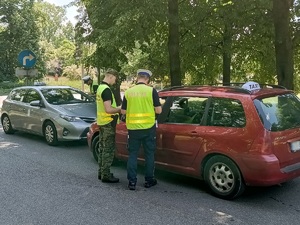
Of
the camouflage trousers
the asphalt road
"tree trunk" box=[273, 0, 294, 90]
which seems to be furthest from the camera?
"tree trunk" box=[273, 0, 294, 90]

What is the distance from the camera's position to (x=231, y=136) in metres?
5.14

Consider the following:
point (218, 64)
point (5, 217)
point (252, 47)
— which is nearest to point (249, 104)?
point (5, 217)

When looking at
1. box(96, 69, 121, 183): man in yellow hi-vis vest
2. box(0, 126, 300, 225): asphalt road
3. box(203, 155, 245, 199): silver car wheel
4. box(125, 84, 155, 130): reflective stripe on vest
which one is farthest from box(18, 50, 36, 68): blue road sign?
box(203, 155, 245, 199): silver car wheel

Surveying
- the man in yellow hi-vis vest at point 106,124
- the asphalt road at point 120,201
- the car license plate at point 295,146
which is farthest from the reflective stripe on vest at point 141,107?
the car license plate at point 295,146

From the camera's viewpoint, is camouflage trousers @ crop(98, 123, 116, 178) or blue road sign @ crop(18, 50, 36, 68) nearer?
camouflage trousers @ crop(98, 123, 116, 178)

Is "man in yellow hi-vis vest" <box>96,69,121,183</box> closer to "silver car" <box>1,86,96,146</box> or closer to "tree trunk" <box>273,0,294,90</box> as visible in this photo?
"silver car" <box>1,86,96,146</box>

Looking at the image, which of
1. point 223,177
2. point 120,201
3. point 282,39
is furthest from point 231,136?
point 282,39

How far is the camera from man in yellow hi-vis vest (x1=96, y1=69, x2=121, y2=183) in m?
5.91

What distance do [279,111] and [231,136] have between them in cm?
76

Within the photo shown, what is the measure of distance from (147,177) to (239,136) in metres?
1.57

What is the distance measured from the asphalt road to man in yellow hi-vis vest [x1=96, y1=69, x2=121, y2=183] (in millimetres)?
236

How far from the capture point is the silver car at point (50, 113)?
897 centimetres

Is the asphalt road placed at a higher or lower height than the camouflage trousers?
lower

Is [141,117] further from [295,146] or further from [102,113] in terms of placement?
[295,146]
